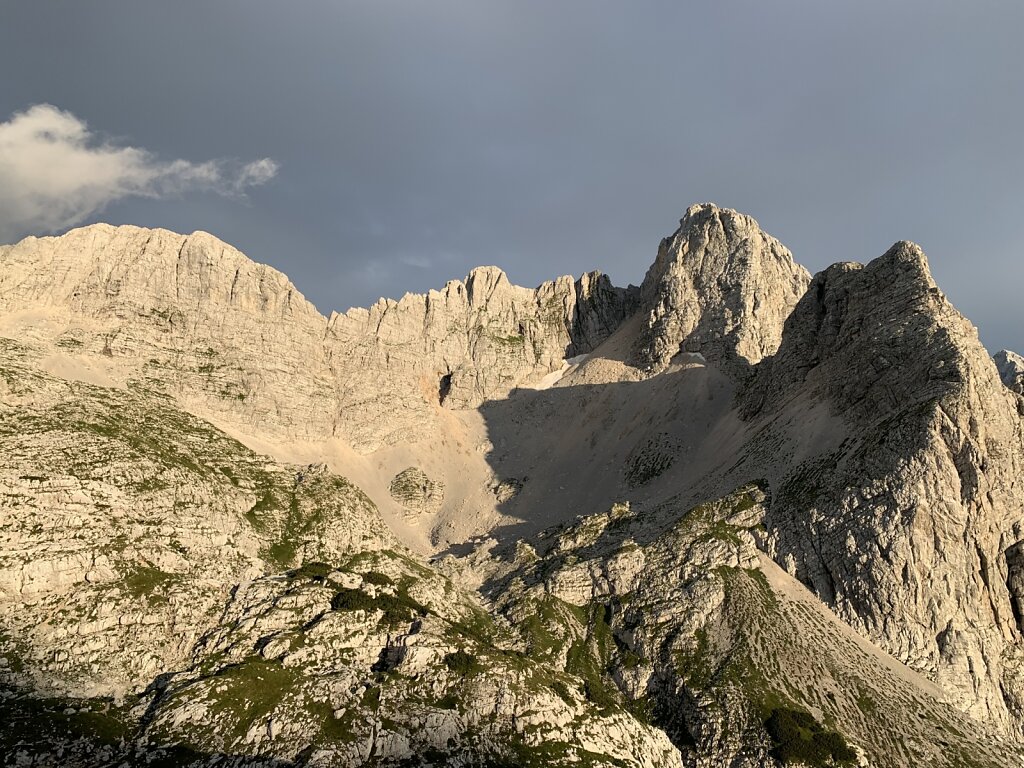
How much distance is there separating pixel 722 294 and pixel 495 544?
9821cm

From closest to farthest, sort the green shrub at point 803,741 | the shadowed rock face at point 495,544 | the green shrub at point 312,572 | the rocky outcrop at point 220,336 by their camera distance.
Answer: the shadowed rock face at point 495,544 < the green shrub at point 803,741 < the green shrub at point 312,572 < the rocky outcrop at point 220,336

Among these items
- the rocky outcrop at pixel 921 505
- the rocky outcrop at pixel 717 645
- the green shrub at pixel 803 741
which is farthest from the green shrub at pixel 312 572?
the rocky outcrop at pixel 921 505

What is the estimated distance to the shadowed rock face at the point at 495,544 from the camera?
67.2 meters

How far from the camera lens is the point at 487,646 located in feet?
266

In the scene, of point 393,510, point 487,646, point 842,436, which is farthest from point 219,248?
point 842,436

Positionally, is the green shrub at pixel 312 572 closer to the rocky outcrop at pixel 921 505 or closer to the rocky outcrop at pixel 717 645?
the rocky outcrop at pixel 717 645

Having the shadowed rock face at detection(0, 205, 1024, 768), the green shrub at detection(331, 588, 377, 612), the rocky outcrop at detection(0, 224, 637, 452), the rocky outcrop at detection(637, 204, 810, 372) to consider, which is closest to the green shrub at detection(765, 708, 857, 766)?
the shadowed rock face at detection(0, 205, 1024, 768)

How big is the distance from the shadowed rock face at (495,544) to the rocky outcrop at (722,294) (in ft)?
20.5

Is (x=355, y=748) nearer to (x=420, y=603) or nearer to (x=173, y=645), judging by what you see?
(x=173, y=645)

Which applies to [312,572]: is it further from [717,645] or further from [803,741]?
[803,741]

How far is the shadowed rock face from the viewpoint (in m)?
67.2

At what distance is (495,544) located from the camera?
5138 inches

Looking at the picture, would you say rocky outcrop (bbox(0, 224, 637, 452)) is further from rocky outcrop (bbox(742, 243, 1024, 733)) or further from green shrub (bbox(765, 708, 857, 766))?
green shrub (bbox(765, 708, 857, 766))

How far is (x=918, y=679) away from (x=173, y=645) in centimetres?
8816
